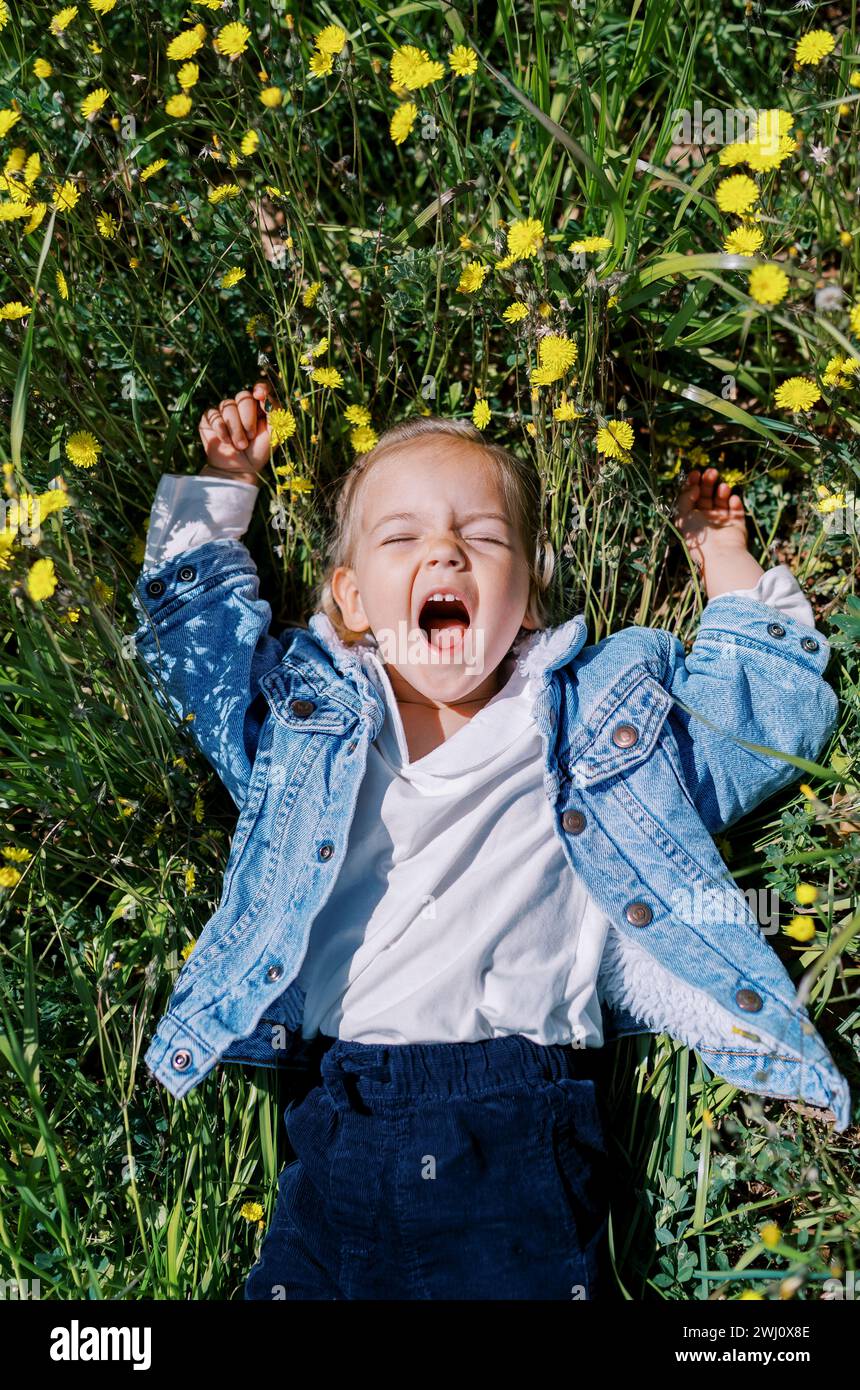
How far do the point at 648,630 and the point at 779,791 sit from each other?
46cm

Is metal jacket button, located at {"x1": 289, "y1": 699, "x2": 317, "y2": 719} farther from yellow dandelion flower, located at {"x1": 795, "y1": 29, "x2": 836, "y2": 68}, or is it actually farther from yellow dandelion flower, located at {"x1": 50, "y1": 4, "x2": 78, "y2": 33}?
yellow dandelion flower, located at {"x1": 795, "y1": 29, "x2": 836, "y2": 68}

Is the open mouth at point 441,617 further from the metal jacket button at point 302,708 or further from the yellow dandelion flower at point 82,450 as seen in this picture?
the yellow dandelion flower at point 82,450

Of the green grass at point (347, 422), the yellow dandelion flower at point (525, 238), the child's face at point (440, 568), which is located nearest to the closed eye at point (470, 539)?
the child's face at point (440, 568)

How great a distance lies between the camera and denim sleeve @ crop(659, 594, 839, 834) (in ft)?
7.54

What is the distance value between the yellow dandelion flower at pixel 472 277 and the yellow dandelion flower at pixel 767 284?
73cm

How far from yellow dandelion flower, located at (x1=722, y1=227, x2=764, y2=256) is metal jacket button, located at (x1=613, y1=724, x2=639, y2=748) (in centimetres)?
95

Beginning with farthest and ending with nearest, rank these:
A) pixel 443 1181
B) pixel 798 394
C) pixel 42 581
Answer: pixel 798 394, pixel 443 1181, pixel 42 581

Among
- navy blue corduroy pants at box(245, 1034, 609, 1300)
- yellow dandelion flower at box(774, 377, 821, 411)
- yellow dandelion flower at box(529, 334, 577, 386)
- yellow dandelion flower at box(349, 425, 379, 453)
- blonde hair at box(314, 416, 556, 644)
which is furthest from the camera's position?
yellow dandelion flower at box(349, 425, 379, 453)

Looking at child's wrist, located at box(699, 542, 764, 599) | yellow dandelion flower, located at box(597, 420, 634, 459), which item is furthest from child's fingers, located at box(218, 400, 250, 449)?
child's wrist, located at box(699, 542, 764, 599)

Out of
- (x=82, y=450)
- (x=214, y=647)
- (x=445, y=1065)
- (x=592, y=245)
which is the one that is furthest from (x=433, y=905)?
(x=592, y=245)

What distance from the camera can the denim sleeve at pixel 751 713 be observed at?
2299mm

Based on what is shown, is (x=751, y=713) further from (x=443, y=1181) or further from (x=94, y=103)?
(x=94, y=103)

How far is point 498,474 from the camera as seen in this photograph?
243 cm

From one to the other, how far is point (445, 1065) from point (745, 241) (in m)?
1.68
